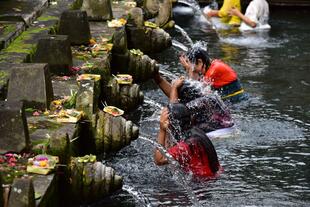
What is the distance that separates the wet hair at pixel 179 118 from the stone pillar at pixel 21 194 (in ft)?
8.11

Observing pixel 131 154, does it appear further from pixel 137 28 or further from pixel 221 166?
pixel 137 28

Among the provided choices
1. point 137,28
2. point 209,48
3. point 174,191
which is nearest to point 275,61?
point 209,48

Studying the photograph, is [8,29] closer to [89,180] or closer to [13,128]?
Answer: [13,128]

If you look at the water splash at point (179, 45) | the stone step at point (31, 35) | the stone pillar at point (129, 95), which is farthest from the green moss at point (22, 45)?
the water splash at point (179, 45)

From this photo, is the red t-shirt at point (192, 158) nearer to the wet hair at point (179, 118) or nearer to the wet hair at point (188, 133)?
the wet hair at point (188, 133)

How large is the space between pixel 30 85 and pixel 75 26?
8.94 ft

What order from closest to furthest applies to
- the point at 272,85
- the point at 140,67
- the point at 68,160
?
the point at 68,160 → the point at 140,67 → the point at 272,85

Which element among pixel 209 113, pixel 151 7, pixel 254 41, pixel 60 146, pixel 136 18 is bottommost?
pixel 254 41

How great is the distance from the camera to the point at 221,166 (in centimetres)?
801

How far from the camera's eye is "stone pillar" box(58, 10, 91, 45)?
9982 millimetres

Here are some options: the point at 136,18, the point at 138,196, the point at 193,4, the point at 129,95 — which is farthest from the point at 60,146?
the point at 193,4

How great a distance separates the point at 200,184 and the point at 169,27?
8.02 meters

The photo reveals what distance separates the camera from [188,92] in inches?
355

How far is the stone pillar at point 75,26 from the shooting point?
998 cm
